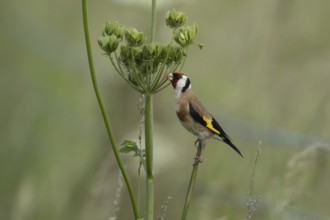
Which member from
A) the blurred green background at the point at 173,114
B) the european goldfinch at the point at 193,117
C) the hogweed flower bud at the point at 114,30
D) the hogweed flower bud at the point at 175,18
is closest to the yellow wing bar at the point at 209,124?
the european goldfinch at the point at 193,117

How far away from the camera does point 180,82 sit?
152 inches

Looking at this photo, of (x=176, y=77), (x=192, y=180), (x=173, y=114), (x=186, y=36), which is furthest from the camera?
(x=173, y=114)

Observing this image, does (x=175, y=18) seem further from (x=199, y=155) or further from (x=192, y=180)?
(x=192, y=180)

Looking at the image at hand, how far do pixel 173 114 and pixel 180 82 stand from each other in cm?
232

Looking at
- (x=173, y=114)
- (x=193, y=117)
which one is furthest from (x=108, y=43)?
(x=173, y=114)

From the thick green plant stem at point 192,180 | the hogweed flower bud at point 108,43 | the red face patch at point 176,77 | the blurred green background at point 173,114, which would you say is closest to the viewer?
the thick green plant stem at point 192,180

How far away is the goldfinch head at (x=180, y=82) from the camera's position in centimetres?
377

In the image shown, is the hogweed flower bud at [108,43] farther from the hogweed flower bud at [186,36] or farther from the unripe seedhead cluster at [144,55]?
the hogweed flower bud at [186,36]

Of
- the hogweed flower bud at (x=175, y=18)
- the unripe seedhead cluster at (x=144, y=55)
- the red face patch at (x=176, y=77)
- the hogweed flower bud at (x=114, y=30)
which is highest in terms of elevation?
the red face patch at (x=176, y=77)

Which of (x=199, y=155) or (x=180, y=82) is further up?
(x=180, y=82)

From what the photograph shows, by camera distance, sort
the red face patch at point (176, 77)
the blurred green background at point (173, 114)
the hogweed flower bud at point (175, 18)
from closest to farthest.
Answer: the hogweed flower bud at point (175, 18), the red face patch at point (176, 77), the blurred green background at point (173, 114)

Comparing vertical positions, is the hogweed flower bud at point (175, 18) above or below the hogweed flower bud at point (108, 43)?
above

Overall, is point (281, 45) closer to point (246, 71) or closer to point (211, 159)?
point (246, 71)

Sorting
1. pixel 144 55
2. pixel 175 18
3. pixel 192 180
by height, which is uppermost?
pixel 175 18
